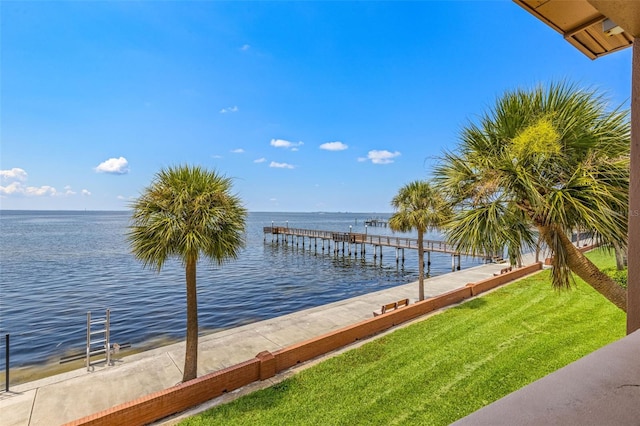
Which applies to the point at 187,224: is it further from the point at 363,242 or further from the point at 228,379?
the point at 363,242

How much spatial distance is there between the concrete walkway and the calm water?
4373 mm

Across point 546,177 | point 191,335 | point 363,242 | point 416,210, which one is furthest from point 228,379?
point 363,242

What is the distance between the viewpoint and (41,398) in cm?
691

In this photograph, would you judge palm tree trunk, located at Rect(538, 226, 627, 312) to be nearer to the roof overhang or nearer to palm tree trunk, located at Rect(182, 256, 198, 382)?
the roof overhang

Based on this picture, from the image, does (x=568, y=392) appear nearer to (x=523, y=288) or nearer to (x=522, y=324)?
(x=522, y=324)

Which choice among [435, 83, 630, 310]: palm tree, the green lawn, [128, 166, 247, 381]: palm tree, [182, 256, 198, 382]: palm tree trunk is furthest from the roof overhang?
[182, 256, 198, 382]: palm tree trunk

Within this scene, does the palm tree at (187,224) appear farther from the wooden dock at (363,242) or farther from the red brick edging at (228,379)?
the wooden dock at (363,242)

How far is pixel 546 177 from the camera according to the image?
3.71 m

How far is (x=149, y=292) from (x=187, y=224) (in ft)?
57.7

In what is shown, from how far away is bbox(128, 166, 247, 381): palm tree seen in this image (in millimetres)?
6770

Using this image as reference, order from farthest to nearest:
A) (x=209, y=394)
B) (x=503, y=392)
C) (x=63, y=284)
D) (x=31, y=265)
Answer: (x=31, y=265)
(x=63, y=284)
(x=209, y=394)
(x=503, y=392)

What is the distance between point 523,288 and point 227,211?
465 inches

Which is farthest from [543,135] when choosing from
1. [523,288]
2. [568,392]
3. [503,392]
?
[523,288]

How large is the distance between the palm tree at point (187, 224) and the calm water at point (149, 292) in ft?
25.7
